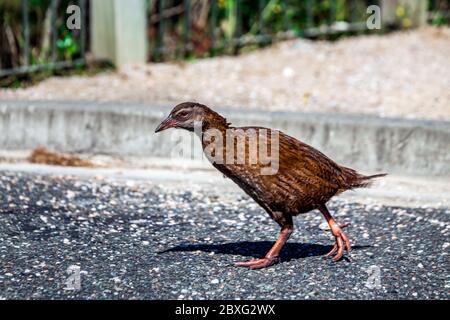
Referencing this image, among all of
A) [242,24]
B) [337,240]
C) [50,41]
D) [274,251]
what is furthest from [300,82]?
[274,251]

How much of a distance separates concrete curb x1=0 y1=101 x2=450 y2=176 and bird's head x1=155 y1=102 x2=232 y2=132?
2.33m

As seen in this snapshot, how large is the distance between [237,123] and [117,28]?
90.7 inches

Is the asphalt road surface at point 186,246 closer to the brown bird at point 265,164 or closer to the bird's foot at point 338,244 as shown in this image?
the bird's foot at point 338,244

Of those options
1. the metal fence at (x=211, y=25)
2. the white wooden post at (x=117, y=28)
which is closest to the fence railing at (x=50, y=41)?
the metal fence at (x=211, y=25)

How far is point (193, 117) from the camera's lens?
5559mm

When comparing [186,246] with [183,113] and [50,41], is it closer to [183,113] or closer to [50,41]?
[183,113]

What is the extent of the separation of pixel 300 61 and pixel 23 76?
2.50m

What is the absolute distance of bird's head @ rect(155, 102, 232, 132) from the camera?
5.55m

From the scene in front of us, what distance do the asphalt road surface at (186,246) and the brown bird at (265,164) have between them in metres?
0.32

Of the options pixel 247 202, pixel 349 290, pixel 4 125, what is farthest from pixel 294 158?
pixel 4 125

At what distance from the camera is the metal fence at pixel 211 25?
32.5 feet

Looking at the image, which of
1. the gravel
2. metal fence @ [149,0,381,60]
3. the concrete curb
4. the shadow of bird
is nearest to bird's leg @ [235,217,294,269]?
the shadow of bird

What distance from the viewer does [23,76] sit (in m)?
9.72
